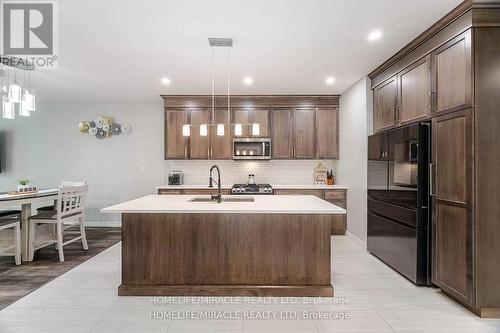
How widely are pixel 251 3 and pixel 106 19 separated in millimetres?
1364

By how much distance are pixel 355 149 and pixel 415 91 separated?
5.29 ft

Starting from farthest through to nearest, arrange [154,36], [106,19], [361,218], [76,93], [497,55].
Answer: [76,93]
[361,218]
[154,36]
[106,19]
[497,55]

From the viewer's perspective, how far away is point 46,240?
13.8 ft

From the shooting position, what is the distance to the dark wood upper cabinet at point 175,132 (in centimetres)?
567

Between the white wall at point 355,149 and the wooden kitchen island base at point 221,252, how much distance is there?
1951mm

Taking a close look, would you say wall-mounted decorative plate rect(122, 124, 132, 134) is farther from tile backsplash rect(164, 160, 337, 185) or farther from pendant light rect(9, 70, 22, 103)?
pendant light rect(9, 70, 22, 103)

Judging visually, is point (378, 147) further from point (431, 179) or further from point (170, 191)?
point (170, 191)

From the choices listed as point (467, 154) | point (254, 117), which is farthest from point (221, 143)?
point (467, 154)

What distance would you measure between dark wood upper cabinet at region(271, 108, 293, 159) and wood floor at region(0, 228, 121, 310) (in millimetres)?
3281

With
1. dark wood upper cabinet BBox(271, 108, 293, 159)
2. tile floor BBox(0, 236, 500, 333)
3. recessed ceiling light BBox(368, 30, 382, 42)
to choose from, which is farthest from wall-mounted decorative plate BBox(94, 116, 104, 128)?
recessed ceiling light BBox(368, 30, 382, 42)

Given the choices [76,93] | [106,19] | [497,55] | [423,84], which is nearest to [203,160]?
[76,93]

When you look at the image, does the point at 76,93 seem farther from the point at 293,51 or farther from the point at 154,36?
the point at 293,51

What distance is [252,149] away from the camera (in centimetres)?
562

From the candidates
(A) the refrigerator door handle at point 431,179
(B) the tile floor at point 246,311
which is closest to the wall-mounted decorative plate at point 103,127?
(B) the tile floor at point 246,311
